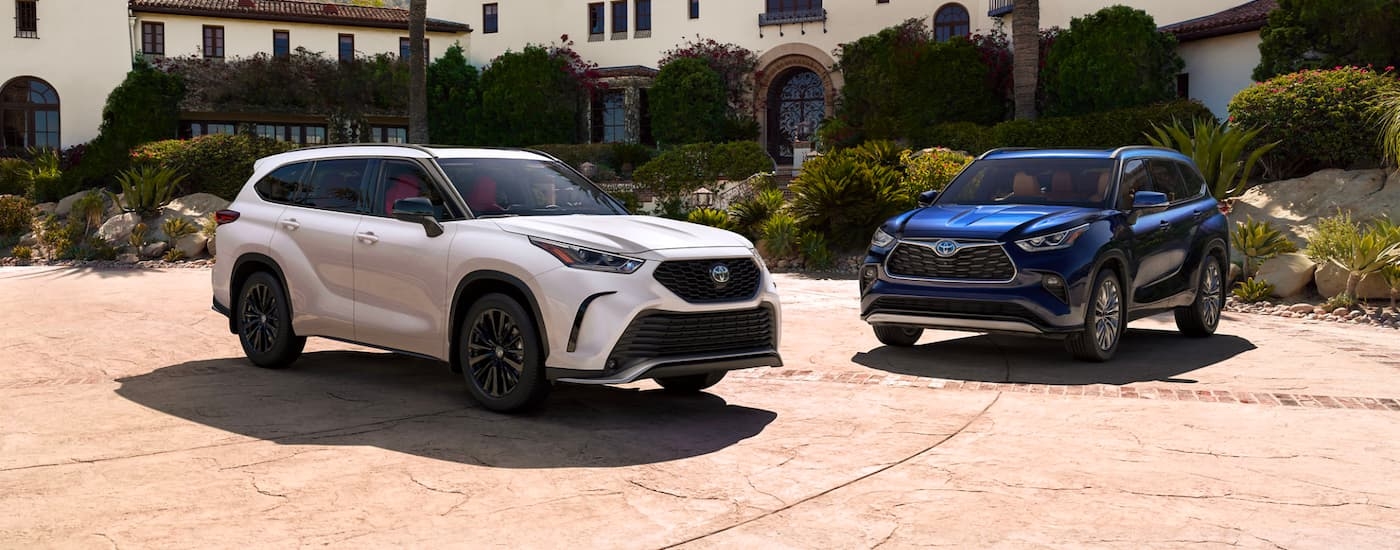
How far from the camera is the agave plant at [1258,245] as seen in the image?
1530 centimetres

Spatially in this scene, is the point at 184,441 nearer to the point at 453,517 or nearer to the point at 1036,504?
the point at 453,517

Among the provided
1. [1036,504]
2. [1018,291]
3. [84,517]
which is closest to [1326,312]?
[1018,291]

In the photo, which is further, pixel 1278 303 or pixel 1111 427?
pixel 1278 303

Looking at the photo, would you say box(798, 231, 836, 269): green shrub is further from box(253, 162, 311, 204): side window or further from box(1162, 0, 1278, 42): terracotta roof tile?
box(1162, 0, 1278, 42): terracotta roof tile

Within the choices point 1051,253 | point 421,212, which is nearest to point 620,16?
point 1051,253

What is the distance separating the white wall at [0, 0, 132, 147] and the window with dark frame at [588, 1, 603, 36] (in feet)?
51.7

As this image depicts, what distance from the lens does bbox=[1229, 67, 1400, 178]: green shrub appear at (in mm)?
20375

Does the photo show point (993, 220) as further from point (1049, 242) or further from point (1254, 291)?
point (1254, 291)

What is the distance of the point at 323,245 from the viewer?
8930mm

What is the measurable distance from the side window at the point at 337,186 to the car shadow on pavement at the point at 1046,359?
13.7 feet

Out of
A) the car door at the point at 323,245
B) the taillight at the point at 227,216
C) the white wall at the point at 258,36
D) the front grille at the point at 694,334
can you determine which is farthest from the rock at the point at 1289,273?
the white wall at the point at 258,36

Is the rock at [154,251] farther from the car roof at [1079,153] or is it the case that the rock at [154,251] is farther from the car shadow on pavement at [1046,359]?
the car roof at [1079,153]

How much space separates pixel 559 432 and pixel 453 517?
1.87 m

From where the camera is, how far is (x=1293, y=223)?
Result: 1758 cm
